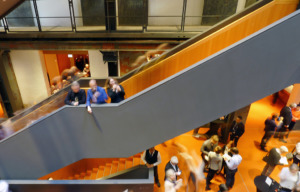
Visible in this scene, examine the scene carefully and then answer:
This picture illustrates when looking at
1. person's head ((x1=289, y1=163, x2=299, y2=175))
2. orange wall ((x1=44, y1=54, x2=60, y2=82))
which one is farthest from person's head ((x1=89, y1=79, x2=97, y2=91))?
orange wall ((x1=44, y1=54, x2=60, y2=82))

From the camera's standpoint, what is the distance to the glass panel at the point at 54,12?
1021cm

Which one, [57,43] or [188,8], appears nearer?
[57,43]

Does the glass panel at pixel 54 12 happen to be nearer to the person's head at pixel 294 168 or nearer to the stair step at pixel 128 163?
the stair step at pixel 128 163

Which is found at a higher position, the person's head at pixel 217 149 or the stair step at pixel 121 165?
the person's head at pixel 217 149

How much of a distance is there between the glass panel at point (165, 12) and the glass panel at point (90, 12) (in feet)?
7.53

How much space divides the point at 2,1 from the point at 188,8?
25.3 ft

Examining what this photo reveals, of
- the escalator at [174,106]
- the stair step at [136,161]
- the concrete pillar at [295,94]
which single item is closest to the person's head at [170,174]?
the escalator at [174,106]

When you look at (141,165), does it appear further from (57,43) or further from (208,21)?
(208,21)

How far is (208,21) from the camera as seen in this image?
420 inches

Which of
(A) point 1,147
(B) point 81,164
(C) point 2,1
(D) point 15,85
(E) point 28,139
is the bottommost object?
(B) point 81,164

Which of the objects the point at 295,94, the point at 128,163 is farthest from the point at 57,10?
the point at 295,94

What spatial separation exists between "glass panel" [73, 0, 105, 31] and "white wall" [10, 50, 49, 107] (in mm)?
2713

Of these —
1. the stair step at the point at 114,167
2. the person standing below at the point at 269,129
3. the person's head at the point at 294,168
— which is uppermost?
the person's head at the point at 294,168

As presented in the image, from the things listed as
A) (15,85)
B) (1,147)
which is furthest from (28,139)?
(15,85)
